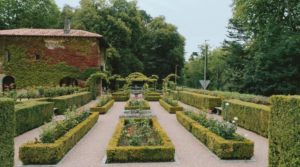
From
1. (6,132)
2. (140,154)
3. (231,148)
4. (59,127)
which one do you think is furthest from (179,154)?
(6,132)

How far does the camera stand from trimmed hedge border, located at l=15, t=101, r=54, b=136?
15467 mm

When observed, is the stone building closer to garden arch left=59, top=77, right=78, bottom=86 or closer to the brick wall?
the brick wall

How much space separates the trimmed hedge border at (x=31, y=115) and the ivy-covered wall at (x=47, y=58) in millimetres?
20575

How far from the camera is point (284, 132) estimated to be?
8.32 metres

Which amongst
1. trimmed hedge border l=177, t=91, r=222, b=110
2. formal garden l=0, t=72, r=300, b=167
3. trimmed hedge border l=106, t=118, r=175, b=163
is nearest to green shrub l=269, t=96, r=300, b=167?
formal garden l=0, t=72, r=300, b=167

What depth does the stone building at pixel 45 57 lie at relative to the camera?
40.3 meters

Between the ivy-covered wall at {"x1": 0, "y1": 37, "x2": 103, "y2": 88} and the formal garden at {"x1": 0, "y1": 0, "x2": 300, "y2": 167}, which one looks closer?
the formal garden at {"x1": 0, "y1": 0, "x2": 300, "y2": 167}

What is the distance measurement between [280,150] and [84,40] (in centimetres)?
3413

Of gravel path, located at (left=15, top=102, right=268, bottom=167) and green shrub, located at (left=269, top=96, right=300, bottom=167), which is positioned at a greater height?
green shrub, located at (left=269, top=96, right=300, bottom=167)

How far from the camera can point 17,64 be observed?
40.4m

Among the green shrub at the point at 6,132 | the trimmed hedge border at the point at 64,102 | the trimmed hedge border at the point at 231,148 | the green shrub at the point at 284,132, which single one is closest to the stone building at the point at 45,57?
the trimmed hedge border at the point at 64,102

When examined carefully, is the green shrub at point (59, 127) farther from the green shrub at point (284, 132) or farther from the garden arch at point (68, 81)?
the garden arch at point (68, 81)

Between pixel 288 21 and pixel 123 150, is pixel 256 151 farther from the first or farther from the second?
pixel 288 21

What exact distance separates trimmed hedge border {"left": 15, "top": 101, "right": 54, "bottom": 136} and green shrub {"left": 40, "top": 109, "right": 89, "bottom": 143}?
205cm
